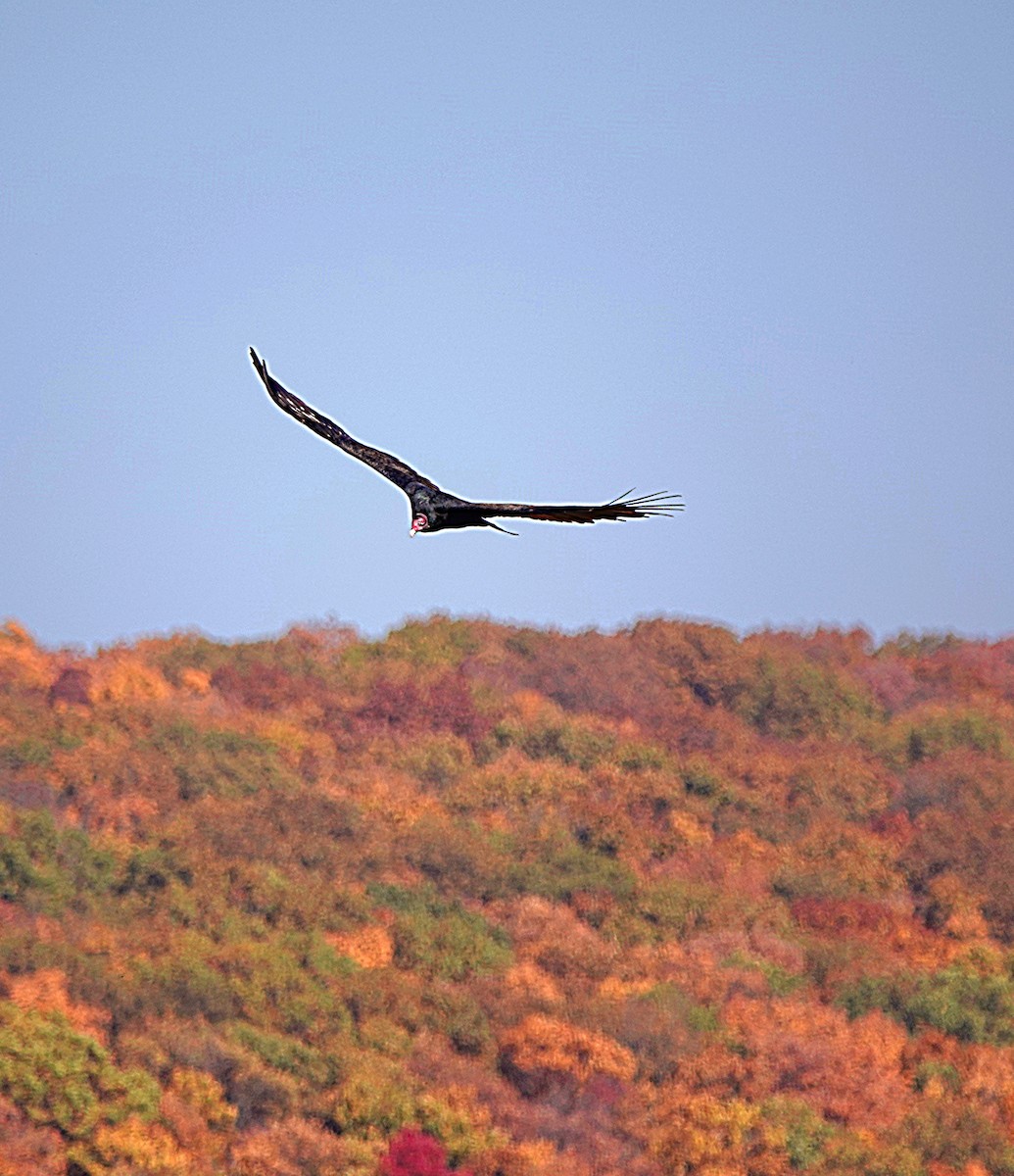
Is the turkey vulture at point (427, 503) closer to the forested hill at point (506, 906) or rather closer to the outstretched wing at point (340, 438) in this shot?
the outstretched wing at point (340, 438)

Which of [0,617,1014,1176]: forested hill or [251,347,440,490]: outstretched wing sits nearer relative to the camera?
[251,347,440,490]: outstretched wing

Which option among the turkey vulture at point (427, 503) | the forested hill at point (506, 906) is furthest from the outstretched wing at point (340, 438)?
the forested hill at point (506, 906)

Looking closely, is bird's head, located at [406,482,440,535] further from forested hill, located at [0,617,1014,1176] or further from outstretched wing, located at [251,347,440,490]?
forested hill, located at [0,617,1014,1176]

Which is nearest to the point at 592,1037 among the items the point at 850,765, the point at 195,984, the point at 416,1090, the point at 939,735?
the point at 416,1090

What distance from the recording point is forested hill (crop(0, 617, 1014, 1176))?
4550 centimetres

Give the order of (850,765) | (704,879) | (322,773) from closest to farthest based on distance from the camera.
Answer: (704,879)
(322,773)
(850,765)

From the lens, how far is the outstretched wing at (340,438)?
1714cm

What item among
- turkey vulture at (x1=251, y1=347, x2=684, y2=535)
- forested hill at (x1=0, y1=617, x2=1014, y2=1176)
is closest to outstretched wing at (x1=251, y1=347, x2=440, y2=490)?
turkey vulture at (x1=251, y1=347, x2=684, y2=535)

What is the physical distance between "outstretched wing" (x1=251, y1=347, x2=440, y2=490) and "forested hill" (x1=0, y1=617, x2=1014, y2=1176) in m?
28.1

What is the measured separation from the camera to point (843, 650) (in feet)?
309

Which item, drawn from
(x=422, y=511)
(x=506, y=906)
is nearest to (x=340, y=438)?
(x=422, y=511)

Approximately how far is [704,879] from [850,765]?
1399cm

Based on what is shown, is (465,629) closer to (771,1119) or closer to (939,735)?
(939,735)

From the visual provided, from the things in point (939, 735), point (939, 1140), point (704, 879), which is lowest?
point (939, 1140)
